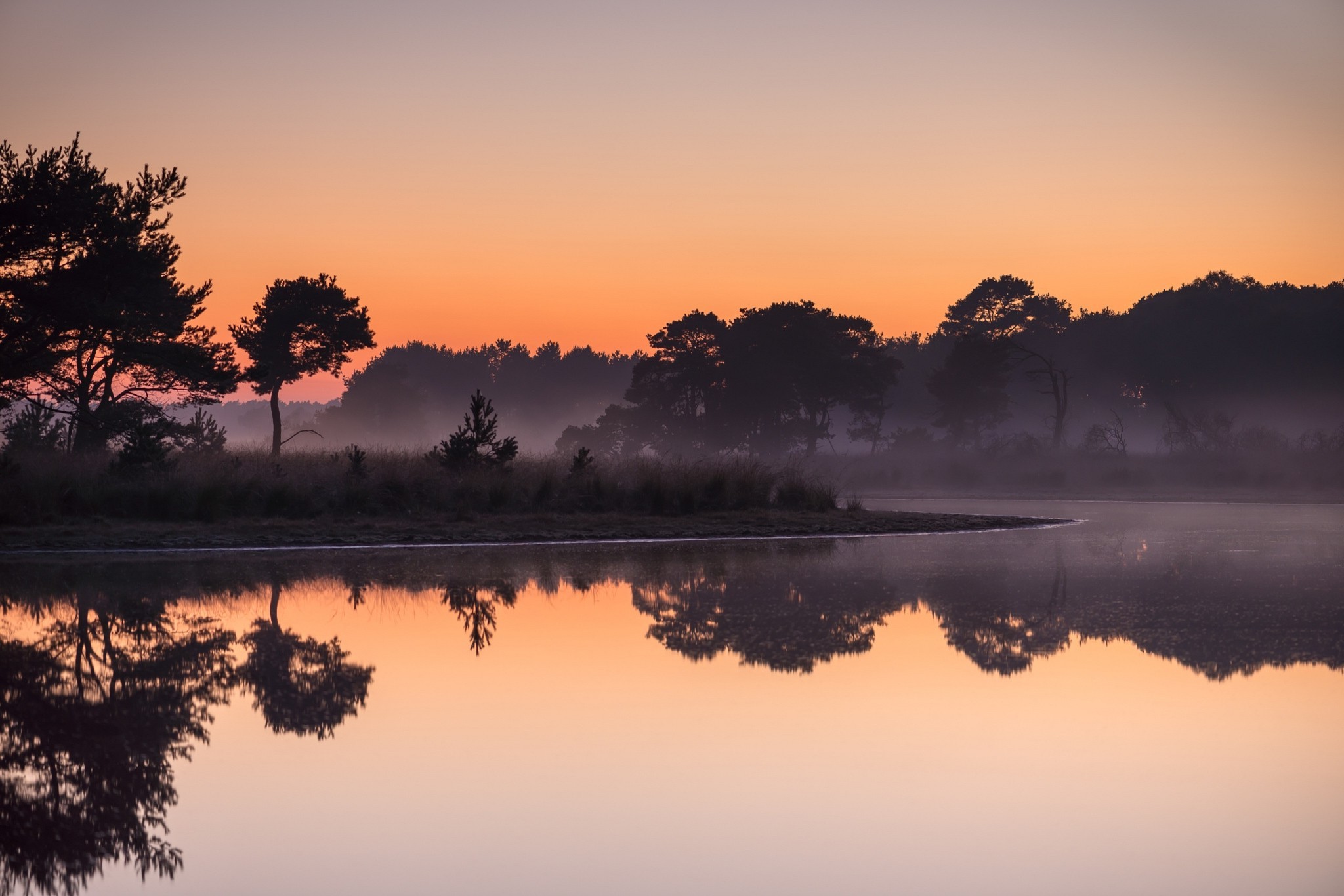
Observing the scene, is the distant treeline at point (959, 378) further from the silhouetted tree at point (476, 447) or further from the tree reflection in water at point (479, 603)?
the tree reflection in water at point (479, 603)

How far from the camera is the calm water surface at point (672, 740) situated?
503cm

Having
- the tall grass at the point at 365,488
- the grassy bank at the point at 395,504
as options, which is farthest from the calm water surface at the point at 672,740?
the tall grass at the point at 365,488

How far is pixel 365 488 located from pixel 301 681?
53.2ft

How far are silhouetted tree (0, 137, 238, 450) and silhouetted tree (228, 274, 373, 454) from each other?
54.7ft

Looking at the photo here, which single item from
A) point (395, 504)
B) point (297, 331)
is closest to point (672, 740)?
point (395, 504)

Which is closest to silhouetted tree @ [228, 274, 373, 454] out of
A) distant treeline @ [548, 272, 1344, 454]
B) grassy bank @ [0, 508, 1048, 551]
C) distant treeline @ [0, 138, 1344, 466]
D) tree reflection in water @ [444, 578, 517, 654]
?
distant treeline @ [0, 138, 1344, 466]

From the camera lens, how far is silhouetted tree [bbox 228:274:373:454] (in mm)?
52312

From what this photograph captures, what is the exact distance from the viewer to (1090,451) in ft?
192

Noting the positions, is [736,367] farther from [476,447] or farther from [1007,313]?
[476,447]

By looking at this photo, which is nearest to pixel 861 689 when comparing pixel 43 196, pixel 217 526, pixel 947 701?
pixel 947 701

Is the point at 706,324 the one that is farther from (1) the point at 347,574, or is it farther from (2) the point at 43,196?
(1) the point at 347,574

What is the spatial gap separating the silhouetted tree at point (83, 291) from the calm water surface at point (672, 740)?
636 inches

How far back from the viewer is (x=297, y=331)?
2096 inches

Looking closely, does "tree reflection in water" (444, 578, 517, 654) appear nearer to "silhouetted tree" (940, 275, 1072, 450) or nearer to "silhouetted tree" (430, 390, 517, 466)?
"silhouetted tree" (430, 390, 517, 466)
